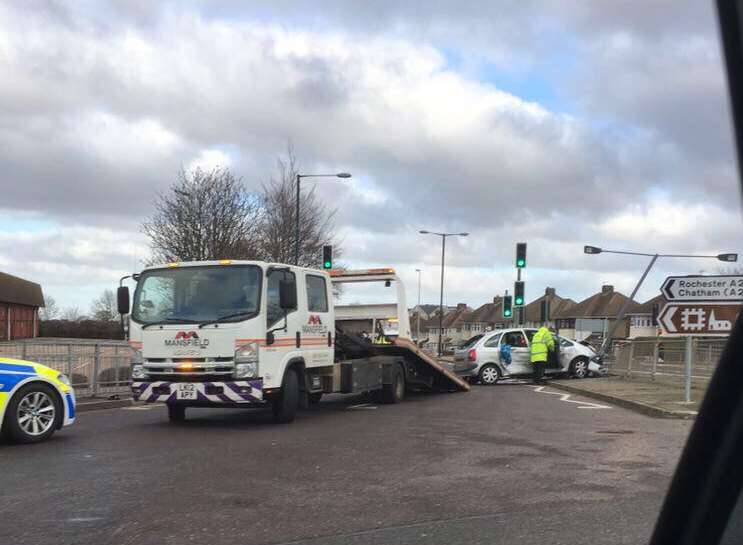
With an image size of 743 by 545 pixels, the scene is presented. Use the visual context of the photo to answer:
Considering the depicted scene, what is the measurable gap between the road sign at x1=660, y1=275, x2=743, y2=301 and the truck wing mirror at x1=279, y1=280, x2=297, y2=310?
6.82m

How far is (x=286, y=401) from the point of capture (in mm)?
11109

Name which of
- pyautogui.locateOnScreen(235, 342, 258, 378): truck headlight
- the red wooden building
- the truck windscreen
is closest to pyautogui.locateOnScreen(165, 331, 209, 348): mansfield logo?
the truck windscreen

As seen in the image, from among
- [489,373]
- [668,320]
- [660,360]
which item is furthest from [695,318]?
[489,373]

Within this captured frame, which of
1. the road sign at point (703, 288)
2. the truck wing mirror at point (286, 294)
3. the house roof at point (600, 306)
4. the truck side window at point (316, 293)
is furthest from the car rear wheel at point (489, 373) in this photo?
the house roof at point (600, 306)

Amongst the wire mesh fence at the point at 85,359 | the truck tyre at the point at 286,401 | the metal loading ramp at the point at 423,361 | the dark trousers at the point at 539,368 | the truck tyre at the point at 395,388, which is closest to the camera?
the truck tyre at the point at 286,401

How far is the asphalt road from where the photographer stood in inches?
→ 199

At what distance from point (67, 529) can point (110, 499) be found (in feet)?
2.89

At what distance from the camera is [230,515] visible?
5.48 m

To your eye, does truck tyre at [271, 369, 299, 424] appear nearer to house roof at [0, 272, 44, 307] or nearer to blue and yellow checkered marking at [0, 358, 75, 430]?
blue and yellow checkered marking at [0, 358, 75, 430]

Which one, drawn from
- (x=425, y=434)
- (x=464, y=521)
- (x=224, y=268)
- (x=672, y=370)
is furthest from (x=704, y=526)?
(x=672, y=370)

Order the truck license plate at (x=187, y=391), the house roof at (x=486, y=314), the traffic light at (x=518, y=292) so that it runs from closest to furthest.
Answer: the truck license plate at (x=187, y=391) → the traffic light at (x=518, y=292) → the house roof at (x=486, y=314)

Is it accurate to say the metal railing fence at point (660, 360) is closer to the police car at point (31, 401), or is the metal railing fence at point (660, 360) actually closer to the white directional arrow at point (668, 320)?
the white directional arrow at point (668, 320)

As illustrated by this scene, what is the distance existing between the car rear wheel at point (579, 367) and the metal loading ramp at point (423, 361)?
19.0 ft

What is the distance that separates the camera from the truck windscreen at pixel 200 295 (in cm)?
1069
